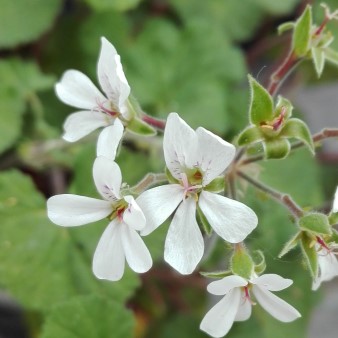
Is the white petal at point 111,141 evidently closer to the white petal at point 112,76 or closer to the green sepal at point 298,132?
the white petal at point 112,76

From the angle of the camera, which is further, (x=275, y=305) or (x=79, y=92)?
(x=79, y=92)

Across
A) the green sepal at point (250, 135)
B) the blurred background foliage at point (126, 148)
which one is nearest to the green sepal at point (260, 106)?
the green sepal at point (250, 135)

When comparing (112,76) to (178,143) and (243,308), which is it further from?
(243,308)

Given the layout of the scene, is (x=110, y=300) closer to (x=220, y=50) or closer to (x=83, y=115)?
(x=83, y=115)

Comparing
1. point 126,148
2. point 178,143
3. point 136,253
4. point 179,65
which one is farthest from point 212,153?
point 179,65

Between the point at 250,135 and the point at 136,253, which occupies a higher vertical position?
the point at 250,135

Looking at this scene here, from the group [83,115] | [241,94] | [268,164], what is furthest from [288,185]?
[83,115]

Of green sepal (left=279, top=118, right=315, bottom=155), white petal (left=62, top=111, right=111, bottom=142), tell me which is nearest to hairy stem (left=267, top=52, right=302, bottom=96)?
green sepal (left=279, top=118, right=315, bottom=155)
